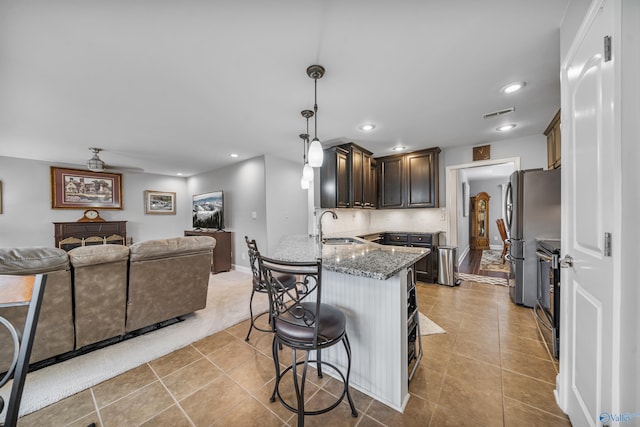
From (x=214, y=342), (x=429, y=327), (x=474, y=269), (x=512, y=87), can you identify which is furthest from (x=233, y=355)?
(x=474, y=269)

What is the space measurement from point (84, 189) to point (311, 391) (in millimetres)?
6421

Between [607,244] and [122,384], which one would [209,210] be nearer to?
[122,384]

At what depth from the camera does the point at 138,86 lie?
1.99m

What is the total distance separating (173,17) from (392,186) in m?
3.86

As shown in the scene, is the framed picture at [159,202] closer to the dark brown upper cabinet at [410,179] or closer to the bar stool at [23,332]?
the dark brown upper cabinet at [410,179]

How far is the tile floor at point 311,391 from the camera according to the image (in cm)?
132

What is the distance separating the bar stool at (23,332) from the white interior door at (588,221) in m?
1.97

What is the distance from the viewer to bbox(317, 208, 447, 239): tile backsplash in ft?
13.5

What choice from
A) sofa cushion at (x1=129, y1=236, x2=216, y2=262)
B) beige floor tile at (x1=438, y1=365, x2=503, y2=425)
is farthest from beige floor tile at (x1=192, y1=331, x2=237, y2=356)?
beige floor tile at (x1=438, y1=365, x2=503, y2=425)

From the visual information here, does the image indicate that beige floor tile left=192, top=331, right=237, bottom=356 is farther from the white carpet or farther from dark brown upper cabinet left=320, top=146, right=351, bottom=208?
dark brown upper cabinet left=320, top=146, right=351, bottom=208

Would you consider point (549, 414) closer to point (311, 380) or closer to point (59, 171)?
point (311, 380)

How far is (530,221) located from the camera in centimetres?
271

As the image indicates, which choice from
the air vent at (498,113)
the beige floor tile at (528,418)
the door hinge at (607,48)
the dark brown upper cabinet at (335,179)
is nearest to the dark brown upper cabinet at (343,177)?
the dark brown upper cabinet at (335,179)

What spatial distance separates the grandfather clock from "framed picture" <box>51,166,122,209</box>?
10.2 metres
